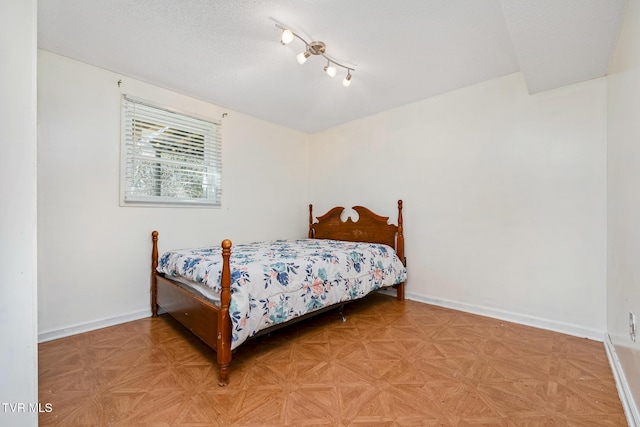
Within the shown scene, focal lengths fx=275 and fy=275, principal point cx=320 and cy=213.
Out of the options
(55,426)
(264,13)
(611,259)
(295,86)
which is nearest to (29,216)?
(55,426)

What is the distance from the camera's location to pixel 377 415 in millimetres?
1390

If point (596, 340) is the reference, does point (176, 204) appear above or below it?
above

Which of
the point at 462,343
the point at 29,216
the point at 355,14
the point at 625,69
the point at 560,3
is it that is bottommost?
the point at 462,343

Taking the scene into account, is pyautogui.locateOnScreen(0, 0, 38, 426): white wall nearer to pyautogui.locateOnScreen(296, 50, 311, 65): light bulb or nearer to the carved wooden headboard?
pyautogui.locateOnScreen(296, 50, 311, 65): light bulb

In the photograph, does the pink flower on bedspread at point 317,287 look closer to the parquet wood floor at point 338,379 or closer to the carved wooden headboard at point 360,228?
the parquet wood floor at point 338,379

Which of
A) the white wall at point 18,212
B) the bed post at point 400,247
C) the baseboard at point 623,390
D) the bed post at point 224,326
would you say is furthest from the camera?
the bed post at point 400,247

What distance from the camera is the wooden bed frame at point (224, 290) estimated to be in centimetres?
170

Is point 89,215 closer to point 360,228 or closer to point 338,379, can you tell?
point 338,379

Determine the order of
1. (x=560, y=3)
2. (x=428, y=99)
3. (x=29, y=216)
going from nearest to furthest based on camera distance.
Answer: (x=29, y=216), (x=560, y=3), (x=428, y=99)

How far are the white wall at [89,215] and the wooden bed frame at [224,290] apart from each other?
0.21 metres

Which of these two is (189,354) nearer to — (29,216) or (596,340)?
(29,216)

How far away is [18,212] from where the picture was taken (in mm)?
995

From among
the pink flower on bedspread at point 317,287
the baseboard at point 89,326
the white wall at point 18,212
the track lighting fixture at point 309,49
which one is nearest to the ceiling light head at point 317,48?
the track lighting fixture at point 309,49

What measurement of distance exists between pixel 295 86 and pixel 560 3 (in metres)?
2.10
